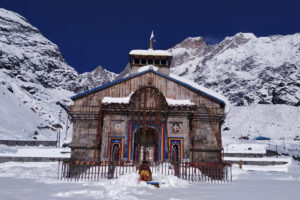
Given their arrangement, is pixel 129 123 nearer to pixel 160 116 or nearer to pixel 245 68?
pixel 160 116

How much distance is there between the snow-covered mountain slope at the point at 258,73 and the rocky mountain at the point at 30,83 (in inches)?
3263

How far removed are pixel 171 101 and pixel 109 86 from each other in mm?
5647

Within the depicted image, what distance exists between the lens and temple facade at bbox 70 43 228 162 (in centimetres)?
2089

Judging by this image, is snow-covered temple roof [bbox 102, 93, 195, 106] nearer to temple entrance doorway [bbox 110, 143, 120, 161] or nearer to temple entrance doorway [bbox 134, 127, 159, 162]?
temple entrance doorway [bbox 134, 127, 159, 162]

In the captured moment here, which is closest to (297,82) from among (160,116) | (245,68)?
(245,68)

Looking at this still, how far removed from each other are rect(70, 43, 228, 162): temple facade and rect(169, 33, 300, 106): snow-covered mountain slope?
106655 mm

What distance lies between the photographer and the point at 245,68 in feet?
509

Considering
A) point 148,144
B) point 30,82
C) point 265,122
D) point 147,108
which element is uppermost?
point 30,82

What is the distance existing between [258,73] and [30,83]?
383 feet

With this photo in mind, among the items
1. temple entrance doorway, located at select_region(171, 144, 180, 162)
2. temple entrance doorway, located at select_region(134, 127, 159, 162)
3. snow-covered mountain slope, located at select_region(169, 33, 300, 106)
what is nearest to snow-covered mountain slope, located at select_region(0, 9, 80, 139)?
temple entrance doorway, located at select_region(134, 127, 159, 162)

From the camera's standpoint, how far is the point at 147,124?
2133 cm

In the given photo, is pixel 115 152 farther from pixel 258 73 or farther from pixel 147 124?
pixel 258 73

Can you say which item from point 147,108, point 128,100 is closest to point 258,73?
point 147,108

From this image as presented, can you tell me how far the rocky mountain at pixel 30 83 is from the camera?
6569 cm
